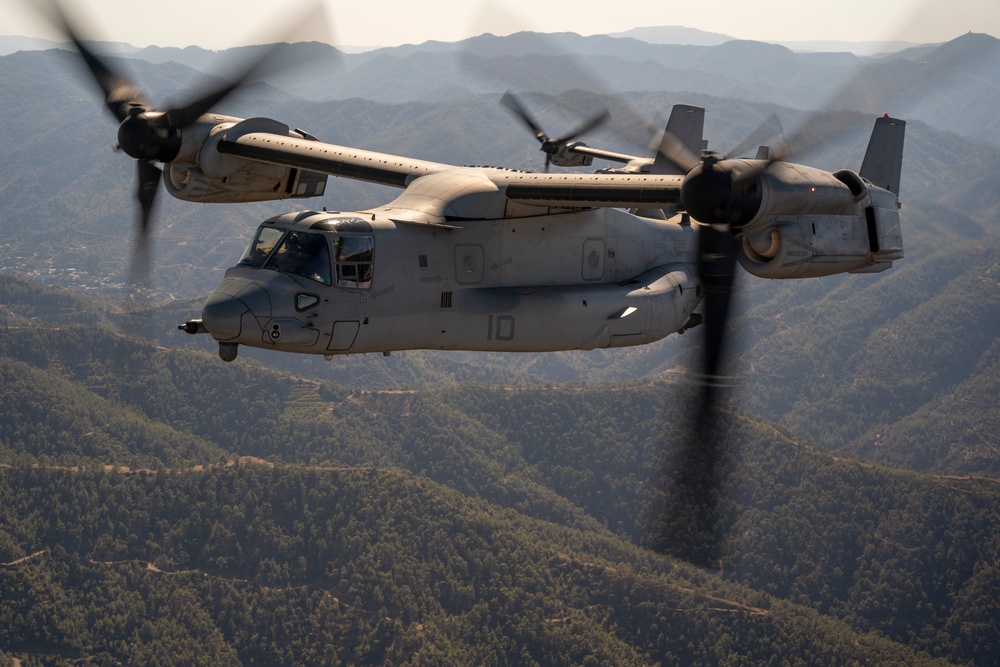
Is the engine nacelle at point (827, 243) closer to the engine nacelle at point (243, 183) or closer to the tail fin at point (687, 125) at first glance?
the engine nacelle at point (243, 183)

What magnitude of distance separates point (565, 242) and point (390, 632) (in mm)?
169311

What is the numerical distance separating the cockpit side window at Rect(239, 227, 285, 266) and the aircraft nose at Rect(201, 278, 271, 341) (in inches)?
53.4

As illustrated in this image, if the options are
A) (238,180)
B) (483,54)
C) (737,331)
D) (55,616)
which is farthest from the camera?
(55,616)

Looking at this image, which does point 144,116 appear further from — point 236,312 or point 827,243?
point 827,243

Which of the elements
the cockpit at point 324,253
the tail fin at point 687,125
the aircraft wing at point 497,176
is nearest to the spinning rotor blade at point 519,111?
the tail fin at point 687,125

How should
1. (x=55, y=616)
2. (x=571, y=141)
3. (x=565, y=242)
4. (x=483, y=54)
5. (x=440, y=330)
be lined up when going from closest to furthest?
(x=440, y=330), (x=565, y=242), (x=483, y=54), (x=571, y=141), (x=55, y=616)

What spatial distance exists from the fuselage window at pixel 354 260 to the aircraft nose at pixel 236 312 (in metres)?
2.33

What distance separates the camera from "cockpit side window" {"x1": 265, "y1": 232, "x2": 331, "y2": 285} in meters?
29.3

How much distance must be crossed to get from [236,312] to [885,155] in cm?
2501

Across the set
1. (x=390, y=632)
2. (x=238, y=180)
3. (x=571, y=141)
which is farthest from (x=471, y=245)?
(x=390, y=632)

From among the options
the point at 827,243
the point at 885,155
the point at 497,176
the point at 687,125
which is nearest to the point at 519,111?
the point at 687,125

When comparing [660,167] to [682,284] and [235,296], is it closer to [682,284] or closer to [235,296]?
[682,284]

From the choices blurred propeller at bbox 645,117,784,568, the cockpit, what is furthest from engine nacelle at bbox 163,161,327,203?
blurred propeller at bbox 645,117,784,568

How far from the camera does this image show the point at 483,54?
2004 inches
